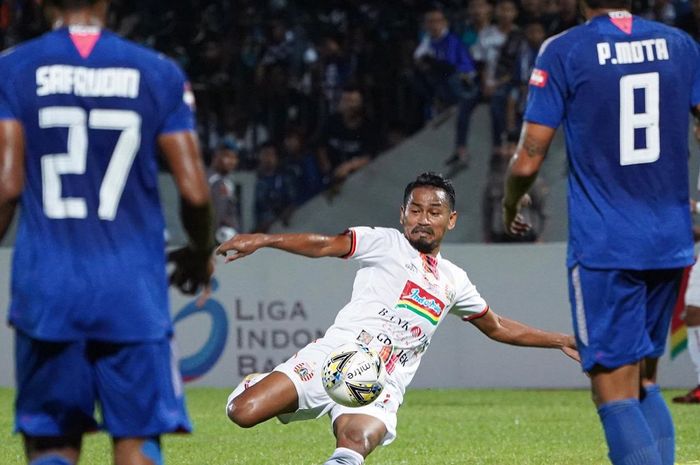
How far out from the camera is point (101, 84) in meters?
3.87

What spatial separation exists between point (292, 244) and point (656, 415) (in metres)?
1.91

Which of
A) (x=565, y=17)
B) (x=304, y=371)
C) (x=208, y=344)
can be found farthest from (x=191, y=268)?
(x=565, y=17)

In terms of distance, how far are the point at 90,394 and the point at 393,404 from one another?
109 inches

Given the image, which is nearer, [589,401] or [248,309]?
[589,401]

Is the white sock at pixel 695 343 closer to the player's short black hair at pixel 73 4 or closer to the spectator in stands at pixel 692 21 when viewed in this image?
the spectator in stands at pixel 692 21

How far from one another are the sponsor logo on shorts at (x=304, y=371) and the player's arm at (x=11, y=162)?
295 cm

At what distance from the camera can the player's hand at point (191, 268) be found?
417 centimetres

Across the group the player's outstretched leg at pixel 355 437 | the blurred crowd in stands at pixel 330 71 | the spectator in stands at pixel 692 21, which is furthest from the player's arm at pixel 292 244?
the spectator in stands at pixel 692 21

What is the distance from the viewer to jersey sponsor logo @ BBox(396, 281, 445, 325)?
6.79 m

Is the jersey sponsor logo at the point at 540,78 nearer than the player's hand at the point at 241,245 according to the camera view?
Yes

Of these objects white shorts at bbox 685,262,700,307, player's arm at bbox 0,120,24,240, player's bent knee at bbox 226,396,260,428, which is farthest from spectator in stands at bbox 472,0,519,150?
player's arm at bbox 0,120,24,240

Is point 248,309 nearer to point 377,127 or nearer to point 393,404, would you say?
point 377,127

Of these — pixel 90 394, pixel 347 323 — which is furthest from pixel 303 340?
pixel 90 394

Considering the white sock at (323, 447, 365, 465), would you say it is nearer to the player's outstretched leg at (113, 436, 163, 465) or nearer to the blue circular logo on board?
the player's outstretched leg at (113, 436, 163, 465)
